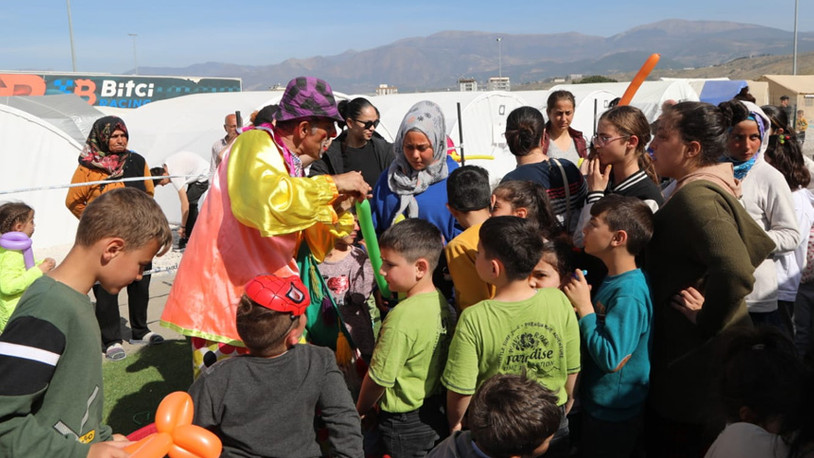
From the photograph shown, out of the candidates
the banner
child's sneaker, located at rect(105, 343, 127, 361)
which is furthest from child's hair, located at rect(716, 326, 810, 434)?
the banner

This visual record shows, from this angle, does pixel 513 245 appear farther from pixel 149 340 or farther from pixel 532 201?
pixel 149 340

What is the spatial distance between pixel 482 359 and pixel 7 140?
952 cm

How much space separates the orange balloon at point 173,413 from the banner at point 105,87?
130 ft

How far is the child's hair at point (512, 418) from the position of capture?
1.84 metres

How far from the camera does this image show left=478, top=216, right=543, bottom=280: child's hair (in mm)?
2508

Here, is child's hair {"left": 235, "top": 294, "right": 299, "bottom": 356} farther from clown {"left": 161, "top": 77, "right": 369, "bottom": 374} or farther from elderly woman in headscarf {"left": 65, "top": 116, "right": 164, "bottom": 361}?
elderly woman in headscarf {"left": 65, "top": 116, "right": 164, "bottom": 361}

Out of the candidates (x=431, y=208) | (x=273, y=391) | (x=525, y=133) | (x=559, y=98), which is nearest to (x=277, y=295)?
(x=273, y=391)

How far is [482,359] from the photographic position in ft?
8.29

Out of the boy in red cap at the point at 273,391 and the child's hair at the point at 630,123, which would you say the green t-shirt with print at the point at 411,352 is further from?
the child's hair at the point at 630,123

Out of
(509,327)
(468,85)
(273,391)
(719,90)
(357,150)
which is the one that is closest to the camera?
(273,391)

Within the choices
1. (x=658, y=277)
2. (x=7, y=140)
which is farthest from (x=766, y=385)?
(x=7, y=140)

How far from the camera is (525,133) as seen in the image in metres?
3.85

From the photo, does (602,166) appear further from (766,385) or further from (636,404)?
(766,385)

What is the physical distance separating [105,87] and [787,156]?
141 feet
